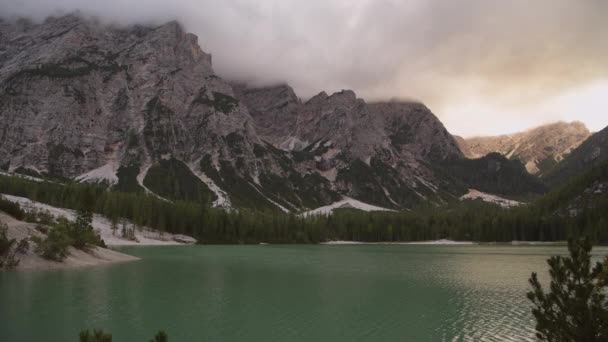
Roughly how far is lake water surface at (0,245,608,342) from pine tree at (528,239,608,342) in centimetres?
1663

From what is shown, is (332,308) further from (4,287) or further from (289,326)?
(4,287)

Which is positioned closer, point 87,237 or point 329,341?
point 329,341

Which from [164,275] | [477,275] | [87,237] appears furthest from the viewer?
[87,237]

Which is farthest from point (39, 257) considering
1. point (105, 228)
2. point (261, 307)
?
point (105, 228)

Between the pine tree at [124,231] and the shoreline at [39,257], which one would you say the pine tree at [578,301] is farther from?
the pine tree at [124,231]

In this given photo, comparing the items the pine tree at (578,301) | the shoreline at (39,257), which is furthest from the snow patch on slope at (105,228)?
the pine tree at (578,301)

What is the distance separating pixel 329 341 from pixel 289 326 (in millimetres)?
5419

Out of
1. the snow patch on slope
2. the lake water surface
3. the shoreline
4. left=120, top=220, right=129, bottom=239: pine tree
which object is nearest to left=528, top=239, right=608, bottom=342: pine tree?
the lake water surface

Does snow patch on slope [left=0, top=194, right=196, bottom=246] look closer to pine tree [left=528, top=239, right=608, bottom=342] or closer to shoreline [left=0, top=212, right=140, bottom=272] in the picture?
shoreline [left=0, top=212, right=140, bottom=272]

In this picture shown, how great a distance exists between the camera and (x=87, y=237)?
93.1 m

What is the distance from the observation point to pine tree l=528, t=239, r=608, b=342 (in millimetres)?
16641

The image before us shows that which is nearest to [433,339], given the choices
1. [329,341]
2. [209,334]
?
[329,341]

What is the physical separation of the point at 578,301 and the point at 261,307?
105ft

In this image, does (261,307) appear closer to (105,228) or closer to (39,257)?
(39,257)
